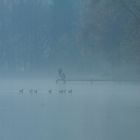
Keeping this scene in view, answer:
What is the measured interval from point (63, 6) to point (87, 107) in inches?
262

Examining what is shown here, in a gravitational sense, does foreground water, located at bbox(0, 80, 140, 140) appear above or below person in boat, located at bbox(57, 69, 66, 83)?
below

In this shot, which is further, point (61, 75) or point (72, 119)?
point (61, 75)

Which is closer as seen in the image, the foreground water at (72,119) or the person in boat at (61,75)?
the foreground water at (72,119)

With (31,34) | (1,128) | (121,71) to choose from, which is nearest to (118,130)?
(1,128)

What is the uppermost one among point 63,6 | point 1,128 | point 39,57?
point 63,6

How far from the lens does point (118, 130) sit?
5.27 meters

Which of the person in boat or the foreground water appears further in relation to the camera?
the person in boat

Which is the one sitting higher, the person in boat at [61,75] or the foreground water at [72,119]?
the person in boat at [61,75]

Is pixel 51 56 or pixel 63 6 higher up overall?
pixel 63 6

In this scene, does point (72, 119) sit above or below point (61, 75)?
below

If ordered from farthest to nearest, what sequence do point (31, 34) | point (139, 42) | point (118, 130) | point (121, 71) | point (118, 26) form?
point (31, 34), point (121, 71), point (118, 26), point (139, 42), point (118, 130)

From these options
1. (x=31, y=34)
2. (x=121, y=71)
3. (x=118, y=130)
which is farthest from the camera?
(x=31, y=34)

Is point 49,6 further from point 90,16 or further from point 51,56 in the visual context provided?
point 90,16

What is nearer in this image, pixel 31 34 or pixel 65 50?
pixel 65 50
